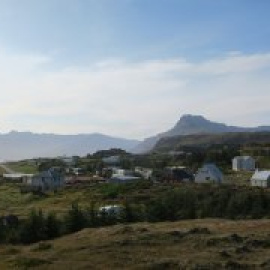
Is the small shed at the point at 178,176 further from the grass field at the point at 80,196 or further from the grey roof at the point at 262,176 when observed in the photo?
the grass field at the point at 80,196

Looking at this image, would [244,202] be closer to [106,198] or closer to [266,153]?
A: [106,198]

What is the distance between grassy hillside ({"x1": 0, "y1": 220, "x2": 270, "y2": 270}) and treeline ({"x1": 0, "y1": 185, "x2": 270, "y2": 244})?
3.25 m

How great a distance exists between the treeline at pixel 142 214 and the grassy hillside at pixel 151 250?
3.25 metres

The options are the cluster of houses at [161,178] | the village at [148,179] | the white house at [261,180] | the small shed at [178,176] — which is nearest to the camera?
the white house at [261,180]

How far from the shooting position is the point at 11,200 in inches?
3263

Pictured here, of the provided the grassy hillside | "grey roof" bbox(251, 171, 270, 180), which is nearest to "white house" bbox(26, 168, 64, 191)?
"grey roof" bbox(251, 171, 270, 180)

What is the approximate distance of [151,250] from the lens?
33156 millimetres

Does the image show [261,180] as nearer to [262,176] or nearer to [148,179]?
[262,176]

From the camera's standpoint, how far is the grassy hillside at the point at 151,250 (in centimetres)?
2920

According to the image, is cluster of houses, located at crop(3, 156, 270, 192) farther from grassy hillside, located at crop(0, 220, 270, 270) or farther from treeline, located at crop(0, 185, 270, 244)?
grassy hillside, located at crop(0, 220, 270, 270)

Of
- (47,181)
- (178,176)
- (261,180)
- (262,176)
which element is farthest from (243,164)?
(47,181)

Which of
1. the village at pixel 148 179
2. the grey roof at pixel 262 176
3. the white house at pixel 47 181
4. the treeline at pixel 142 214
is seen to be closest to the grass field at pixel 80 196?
the village at pixel 148 179

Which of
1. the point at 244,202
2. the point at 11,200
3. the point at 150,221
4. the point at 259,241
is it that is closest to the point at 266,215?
the point at 244,202

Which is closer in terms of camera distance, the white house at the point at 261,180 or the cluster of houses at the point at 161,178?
the white house at the point at 261,180
